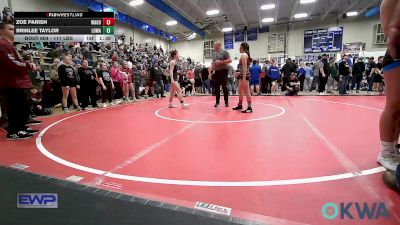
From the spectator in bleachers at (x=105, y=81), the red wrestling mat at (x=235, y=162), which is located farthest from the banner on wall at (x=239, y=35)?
the red wrestling mat at (x=235, y=162)

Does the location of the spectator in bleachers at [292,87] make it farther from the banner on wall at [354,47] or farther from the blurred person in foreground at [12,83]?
the banner on wall at [354,47]

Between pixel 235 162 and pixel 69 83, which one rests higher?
pixel 69 83

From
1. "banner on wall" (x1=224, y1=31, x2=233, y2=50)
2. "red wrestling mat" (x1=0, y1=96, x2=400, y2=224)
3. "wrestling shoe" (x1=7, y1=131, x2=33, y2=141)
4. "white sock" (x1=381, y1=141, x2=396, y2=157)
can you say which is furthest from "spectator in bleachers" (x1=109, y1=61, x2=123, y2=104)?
"banner on wall" (x1=224, y1=31, x2=233, y2=50)

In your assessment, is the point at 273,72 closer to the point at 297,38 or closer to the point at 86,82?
the point at 86,82

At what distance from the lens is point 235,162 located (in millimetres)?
2588

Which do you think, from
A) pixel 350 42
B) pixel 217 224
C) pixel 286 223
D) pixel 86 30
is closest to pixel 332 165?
pixel 286 223

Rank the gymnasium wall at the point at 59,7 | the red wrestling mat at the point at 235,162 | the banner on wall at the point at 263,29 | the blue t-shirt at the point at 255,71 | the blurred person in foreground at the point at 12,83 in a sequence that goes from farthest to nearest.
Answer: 1. the banner on wall at the point at 263,29
2. the gymnasium wall at the point at 59,7
3. the blue t-shirt at the point at 255,71
4. the blurred person in foreground at the point at 12,83
5. the red wrestling mat at the point at 235,162

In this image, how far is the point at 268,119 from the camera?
16.0 ft

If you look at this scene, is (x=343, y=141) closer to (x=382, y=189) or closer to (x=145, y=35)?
(x=382, y=189)

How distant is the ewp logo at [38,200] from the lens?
1.62m
